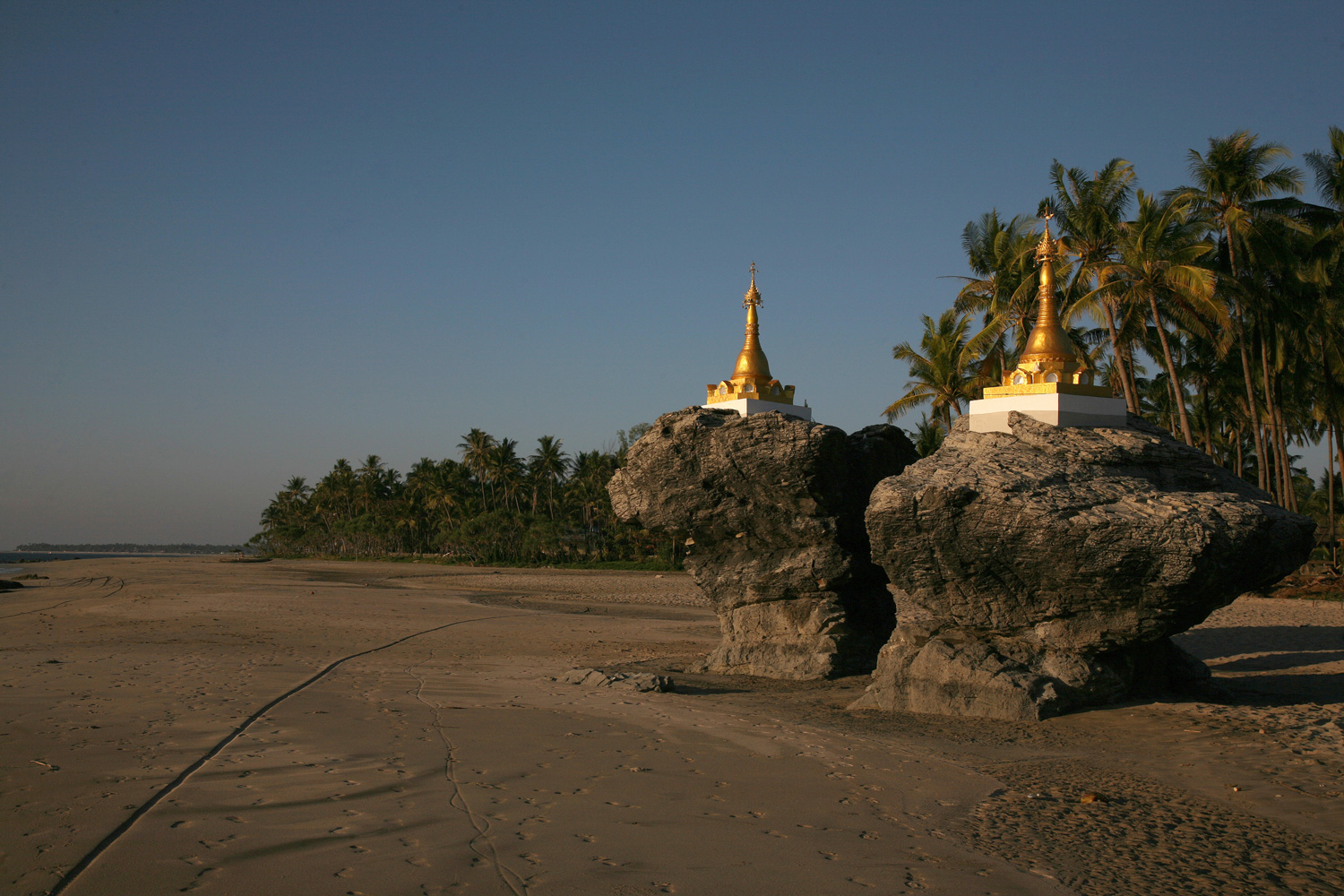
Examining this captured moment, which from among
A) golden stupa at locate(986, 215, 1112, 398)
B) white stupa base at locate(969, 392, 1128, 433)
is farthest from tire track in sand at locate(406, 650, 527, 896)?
golden stupa at locate(986, 215, 1112, 398)

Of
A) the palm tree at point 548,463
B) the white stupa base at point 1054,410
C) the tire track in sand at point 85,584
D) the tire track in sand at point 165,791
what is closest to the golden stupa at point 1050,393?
the white stupa base at point 1054,410

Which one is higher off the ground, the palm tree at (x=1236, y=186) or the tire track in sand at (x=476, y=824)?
the palm tree at (x=1236, y=186)

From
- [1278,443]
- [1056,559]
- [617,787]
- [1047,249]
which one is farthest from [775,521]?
[1278,443]

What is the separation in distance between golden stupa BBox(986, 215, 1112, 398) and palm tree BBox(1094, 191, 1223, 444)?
14.8 m

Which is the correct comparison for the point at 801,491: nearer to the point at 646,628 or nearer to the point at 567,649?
the point at 567,649

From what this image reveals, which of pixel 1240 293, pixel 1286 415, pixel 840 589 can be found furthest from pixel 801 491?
pixel 1286 415

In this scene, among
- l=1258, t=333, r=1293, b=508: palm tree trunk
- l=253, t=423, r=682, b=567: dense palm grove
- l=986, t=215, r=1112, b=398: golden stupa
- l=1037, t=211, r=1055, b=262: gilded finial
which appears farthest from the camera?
l=253, t=423, r=682, b=567: dense palm grove

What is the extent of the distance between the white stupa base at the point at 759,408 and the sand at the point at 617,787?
185 inches

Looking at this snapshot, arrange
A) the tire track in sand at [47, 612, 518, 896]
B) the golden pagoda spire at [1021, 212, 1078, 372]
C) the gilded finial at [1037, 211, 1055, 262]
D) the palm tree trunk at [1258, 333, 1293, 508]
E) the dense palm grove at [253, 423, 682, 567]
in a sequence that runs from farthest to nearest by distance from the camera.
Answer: the dense palm grove at [253, 423, 682, 567] < the palm tree trunk at [1258, 333, 1293, 508] < the gilded finial at [1037, 211, 1055, 262] < the golden pagoda spire at [1021, 212, 1078, 372] < the tire track in sand at [47, 612, 518, 896]

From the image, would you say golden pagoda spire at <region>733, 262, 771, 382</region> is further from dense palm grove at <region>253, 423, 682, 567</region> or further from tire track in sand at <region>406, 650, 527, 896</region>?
dense palm grove at <region>253, 423, 682, 567</region>

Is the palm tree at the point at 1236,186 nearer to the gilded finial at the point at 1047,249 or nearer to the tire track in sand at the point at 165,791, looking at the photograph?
the gilded finial at the point at 1047,249

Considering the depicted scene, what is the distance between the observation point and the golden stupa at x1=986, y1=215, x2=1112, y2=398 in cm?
1243

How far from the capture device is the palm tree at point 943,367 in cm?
3562

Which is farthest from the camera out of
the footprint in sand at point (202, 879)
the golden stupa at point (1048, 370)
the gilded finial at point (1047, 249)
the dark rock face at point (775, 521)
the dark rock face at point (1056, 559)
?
the dark rock face at point (775, 521)
